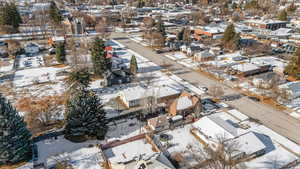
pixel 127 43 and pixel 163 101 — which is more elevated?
pixel 127 43

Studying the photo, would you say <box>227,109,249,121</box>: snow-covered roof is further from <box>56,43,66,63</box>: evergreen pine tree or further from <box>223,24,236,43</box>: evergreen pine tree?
<box>56,43,66,63</box>: evergreen pine tree

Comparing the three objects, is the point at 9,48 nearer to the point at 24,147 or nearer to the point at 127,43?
the point at 127,43

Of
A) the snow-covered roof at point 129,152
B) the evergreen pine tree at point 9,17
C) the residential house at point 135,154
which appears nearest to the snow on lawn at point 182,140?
the residential house at point 135,154

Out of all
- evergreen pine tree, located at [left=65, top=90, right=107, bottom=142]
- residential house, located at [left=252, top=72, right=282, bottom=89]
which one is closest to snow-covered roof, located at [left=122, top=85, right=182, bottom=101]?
evergreen pine tree, located at [left=65, top=90, right=107, bottom=142]

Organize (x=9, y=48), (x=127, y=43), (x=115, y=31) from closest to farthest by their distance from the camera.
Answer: (x=9, y=48)
(x=127, y=43)
(x=115, y=31)

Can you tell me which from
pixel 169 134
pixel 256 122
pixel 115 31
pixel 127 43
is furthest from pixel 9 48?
pixel 256 122

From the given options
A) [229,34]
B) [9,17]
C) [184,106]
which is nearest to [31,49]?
[9,17]

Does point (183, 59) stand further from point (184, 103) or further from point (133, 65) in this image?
point (184, 103)

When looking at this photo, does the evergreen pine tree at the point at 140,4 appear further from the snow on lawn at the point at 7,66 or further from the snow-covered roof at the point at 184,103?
the snow-covered roof at the point at 184,103
